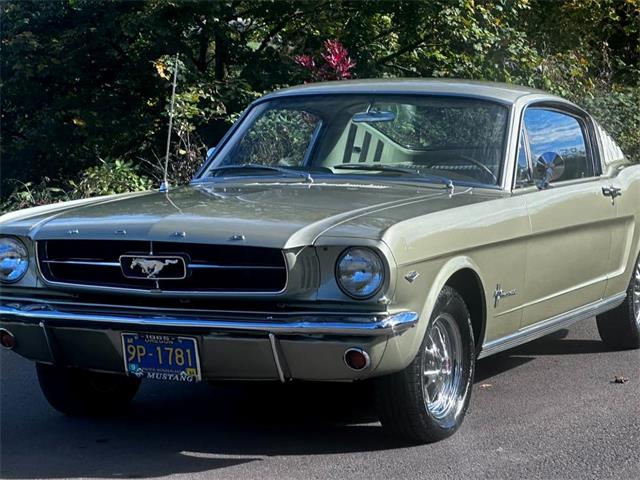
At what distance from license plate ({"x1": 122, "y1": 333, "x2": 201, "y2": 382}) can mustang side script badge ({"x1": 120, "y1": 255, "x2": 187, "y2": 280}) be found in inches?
9.8

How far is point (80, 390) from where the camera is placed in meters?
5.79

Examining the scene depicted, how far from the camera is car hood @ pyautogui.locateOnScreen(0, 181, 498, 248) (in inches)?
189

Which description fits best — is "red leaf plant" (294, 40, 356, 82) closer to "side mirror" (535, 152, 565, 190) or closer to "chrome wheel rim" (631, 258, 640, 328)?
"chrome wheel rim" (631, 258, 640, 328)

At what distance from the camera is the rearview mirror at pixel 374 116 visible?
636 centimetres

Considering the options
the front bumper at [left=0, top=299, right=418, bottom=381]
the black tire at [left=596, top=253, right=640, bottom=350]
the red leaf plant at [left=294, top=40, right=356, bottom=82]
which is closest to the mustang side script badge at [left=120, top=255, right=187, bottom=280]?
the front bumper at [left=0, top=299, right=418, bottom=381]

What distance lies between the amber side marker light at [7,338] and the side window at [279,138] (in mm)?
1798

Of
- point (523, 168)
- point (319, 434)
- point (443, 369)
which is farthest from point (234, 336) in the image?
point (523, 168)

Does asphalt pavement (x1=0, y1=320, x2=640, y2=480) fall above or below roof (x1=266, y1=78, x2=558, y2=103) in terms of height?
below

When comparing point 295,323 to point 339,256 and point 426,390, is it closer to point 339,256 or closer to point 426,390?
point 339,256

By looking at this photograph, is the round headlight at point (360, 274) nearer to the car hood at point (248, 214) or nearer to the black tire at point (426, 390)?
the car hood at point (248, 214)

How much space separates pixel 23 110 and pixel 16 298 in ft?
29.5

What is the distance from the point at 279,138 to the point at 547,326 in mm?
1791

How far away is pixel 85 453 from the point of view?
516 cm

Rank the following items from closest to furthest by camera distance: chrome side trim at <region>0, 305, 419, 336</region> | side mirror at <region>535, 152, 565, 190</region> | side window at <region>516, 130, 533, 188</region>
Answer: chrome side trim at <region>0, 305, 419, 336</region>, side window at <region>516, 130, 533, 188</region>, side mirror at <region>535, 152, 565, 190</region>
